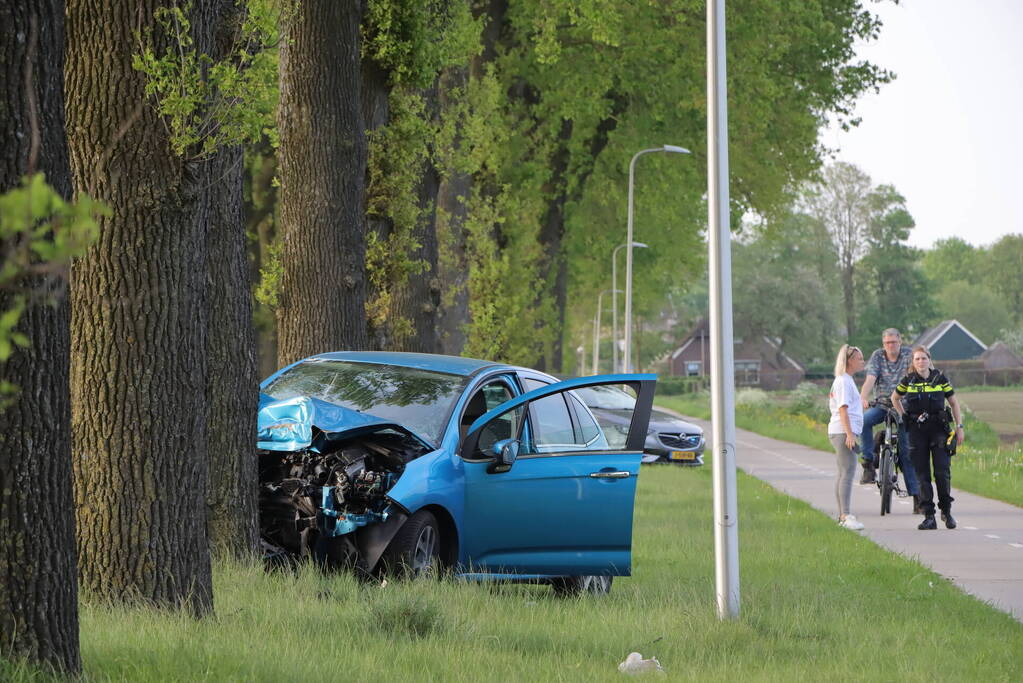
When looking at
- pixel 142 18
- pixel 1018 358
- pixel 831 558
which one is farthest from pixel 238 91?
pixel 1018 358

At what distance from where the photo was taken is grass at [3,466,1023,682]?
6309mm

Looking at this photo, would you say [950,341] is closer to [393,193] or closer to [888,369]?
[888,369]

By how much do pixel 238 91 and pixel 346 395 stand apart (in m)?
3.06

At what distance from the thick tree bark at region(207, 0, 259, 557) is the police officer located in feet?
25.1

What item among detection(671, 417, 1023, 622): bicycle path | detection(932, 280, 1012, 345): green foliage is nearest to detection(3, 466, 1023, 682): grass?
detection(671, 417, 1023, 622): bicycle path

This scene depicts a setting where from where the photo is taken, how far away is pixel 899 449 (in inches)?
651

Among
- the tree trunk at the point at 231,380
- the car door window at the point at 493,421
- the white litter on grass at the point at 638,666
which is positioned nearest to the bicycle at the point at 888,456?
the car door window at the point at 493,421

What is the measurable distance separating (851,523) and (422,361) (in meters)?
6.50

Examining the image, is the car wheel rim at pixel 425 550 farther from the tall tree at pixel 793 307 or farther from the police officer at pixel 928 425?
the tall tree at pixel 793 307

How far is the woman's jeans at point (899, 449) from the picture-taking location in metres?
16.2

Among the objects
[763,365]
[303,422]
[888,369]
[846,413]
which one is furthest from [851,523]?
[763,365]

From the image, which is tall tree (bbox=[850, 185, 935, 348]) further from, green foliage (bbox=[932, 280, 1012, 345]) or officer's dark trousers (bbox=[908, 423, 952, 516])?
officer's dark trousers (bbox=[908, 423, 952, 516])

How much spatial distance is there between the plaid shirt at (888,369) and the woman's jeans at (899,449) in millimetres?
331

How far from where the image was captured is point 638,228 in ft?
156
